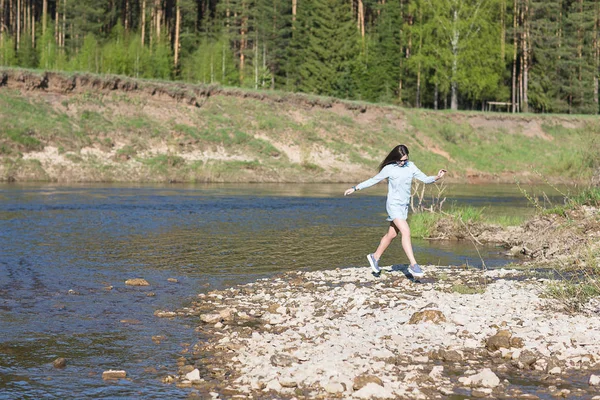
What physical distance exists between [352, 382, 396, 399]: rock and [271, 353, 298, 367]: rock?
994 millimetres

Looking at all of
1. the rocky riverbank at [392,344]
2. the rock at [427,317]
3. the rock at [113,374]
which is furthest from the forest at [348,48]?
the rock at [113,374]

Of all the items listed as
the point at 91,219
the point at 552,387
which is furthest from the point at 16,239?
the point at 552,387

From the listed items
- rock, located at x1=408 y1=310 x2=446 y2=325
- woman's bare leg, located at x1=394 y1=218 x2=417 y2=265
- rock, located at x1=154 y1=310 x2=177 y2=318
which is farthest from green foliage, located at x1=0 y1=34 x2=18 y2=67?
rock, located at x1=408 y1=310 x2=446 y2=325

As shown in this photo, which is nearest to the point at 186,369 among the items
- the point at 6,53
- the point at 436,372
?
the point at 436,372

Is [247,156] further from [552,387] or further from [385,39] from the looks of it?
[552,387]

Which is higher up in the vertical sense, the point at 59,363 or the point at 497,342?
the point at 497,342

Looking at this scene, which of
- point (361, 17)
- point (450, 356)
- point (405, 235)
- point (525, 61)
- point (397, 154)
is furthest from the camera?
point (361, 17)

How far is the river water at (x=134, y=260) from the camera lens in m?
7.31

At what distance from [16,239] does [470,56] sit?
51967 mm

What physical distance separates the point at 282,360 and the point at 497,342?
88.5 inches

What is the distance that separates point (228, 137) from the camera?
47.1 metres

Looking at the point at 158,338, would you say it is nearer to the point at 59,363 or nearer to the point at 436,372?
the point at 59,363

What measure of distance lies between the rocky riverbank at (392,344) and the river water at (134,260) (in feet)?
1.89

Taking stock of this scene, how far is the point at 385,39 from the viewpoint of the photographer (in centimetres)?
6712
